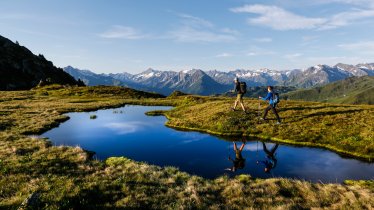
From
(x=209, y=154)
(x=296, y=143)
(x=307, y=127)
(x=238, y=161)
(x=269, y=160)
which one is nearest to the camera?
(x=238, y=161)

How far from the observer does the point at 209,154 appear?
992 inches

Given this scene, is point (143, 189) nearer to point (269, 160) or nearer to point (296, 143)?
point (269, 160)

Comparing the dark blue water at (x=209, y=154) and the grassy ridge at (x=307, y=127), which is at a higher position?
the grassy ridge at (x=307, y=127)

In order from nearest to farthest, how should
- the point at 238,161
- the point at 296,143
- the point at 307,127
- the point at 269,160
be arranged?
the point at 238,161
the point at 269,160
the point at 296,143
the point at 307,127

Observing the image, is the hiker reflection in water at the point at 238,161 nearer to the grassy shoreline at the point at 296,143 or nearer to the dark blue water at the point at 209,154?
the dark blue water at the point at 209,154

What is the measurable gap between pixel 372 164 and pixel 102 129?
97.0ft

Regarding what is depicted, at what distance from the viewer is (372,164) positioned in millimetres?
22234

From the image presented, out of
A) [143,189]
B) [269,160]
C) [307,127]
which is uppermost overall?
[307,127]

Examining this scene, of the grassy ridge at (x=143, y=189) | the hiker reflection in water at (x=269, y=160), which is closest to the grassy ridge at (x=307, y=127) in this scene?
the hiker reflection in water at (x=269, y=160)

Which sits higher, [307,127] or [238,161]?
[307,127]

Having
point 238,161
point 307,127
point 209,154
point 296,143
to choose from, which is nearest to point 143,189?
point 238,161

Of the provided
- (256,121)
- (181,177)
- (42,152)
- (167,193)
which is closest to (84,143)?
(42,152)

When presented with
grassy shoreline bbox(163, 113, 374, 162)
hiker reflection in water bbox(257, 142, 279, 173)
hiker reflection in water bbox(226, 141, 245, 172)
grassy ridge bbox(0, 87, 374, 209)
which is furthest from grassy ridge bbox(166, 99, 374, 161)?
grassy ridge bbox(0, 87, 374, 209)

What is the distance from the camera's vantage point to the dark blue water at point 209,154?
67.4 ft
